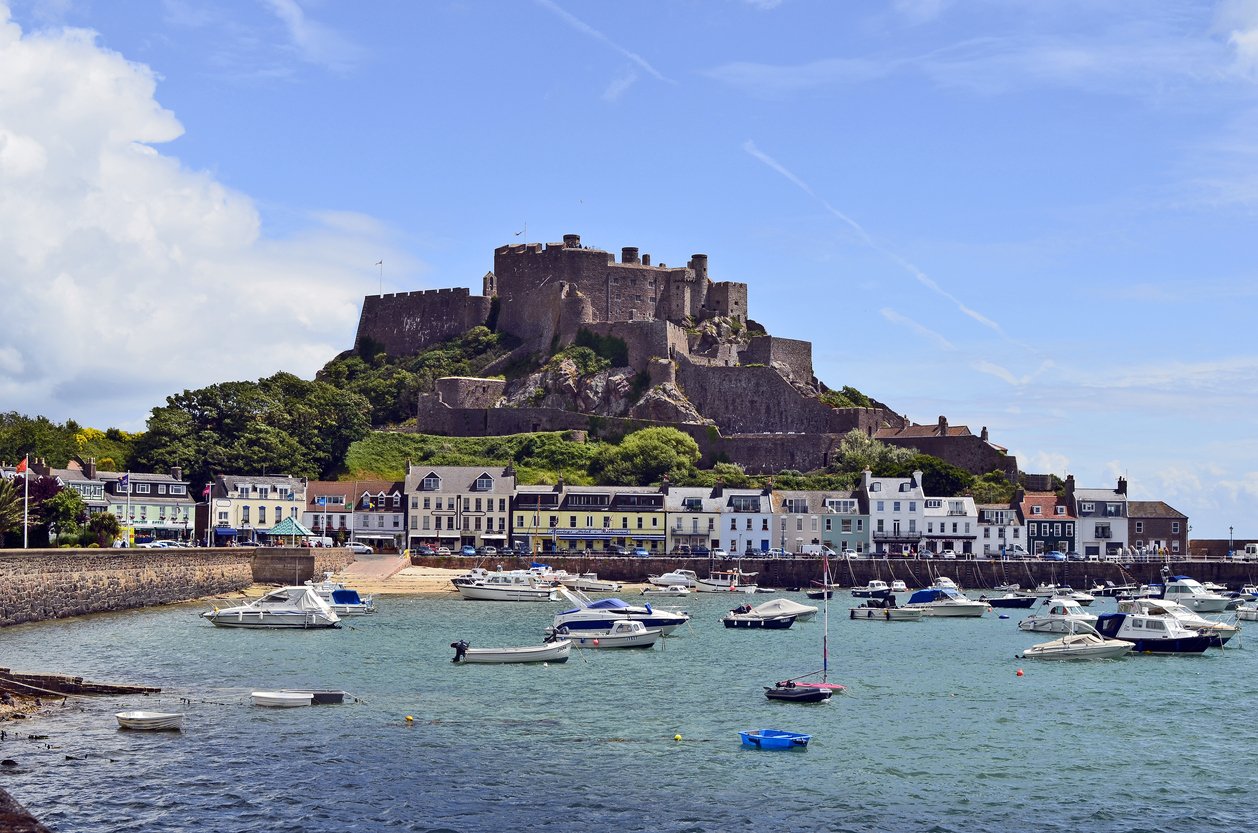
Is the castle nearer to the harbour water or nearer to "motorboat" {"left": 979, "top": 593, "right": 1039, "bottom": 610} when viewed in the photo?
"motorboat" {"left": 979, "top": 593, "right": 1039, "bottom": 610}

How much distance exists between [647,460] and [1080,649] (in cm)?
4761

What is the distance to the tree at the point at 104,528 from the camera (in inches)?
2242

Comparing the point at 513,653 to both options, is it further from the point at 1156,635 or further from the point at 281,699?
the point at 1156,635

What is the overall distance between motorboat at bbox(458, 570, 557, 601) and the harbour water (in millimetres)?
16766

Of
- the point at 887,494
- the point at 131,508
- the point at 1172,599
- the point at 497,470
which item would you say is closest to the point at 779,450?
the point at 887,494

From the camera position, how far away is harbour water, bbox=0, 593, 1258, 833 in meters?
21.1

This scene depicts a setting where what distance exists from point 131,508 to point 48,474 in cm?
669

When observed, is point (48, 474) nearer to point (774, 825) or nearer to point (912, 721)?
point (912, 721)

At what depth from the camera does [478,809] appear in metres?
21.0

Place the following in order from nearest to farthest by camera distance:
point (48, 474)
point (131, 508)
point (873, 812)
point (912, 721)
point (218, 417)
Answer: point (873, 812) → point (912, 721) → point (48, 474) → point (131, 508) → point (218, 417)

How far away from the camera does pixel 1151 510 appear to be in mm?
83125

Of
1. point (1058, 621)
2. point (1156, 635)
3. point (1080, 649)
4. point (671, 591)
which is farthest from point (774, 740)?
point (671, 591)

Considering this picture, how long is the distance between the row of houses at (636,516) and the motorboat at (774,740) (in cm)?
5027

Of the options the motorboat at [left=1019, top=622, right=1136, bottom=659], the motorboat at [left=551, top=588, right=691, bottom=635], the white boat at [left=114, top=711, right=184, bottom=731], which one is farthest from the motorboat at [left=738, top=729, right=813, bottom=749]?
the motorboat at [left=1019, top=622, right=1136, bottom=659]
